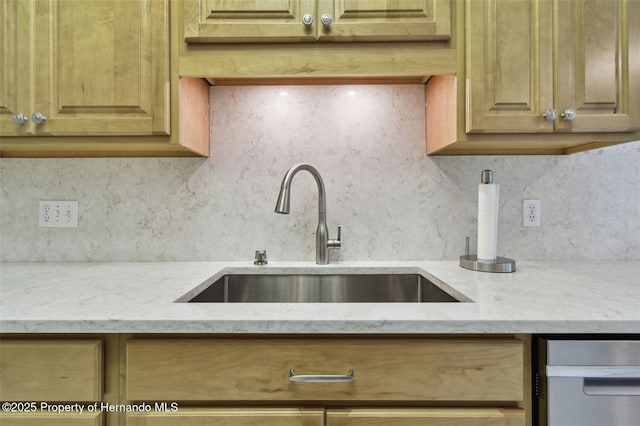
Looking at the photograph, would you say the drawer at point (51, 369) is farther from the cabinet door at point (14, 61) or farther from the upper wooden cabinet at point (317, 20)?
the upper wooden cabinet at point (317, 20)

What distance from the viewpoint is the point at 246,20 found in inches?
43.5

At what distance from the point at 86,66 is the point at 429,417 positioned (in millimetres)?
1313

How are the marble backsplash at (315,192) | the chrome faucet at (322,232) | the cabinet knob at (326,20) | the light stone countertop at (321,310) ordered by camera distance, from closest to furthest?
the light stone countertop at (321,310) < the cabinet knob at (326,20) < the chrome faucet at (322,232) < the marble backsplash at (315,192)

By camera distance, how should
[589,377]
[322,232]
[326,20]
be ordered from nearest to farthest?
[589,377] < [326,20] < [322,232]

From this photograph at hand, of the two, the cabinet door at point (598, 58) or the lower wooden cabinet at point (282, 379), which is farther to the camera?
the cabinet door at point (598, 58)

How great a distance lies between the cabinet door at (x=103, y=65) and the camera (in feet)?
3.64

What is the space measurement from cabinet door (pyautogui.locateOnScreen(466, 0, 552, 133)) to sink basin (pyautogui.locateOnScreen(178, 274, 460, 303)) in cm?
61

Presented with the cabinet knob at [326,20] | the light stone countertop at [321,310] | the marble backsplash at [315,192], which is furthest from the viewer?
the marble backsplash at [315,192]

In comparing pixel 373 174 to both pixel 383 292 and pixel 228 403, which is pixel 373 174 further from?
pixel 228 403

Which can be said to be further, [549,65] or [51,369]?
[549,65]

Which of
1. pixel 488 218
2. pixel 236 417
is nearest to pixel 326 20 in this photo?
pixel 488 218

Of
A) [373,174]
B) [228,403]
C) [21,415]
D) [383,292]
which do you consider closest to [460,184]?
[373,174]

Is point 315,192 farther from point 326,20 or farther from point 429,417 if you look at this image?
point 429,417

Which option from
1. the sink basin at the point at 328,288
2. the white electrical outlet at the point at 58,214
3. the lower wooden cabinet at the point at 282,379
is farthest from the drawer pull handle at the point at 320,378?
the white electrical outlet at the point at 58,214
